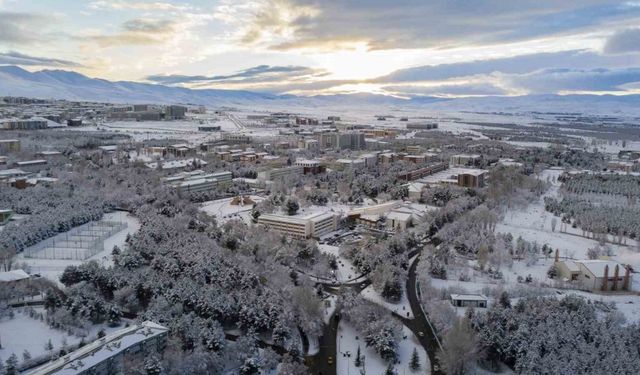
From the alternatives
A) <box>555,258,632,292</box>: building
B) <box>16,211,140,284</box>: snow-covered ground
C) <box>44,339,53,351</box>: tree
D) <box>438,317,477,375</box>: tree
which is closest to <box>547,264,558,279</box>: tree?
<box>555,258,632,292</box>: building

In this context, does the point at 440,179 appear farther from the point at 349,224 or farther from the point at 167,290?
the point at 167,290

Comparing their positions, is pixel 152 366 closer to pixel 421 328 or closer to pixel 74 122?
pixel 421 328

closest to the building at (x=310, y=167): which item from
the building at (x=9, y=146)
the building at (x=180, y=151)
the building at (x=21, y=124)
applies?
the building at (x=180, y=151)

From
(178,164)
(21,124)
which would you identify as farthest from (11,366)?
(21,124)

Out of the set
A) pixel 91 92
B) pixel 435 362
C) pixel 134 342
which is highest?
pixel 91 92

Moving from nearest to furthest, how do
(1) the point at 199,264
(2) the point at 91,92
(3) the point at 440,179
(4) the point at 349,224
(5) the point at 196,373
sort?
(5) the point at 196,373, (1) the point at 199,264, (4) the point at 349,224, (3) the point at 440,179, (2) the point at 91,92

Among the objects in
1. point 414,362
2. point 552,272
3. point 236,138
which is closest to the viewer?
point 414,362

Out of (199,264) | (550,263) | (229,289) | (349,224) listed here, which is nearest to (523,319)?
(550,263)
